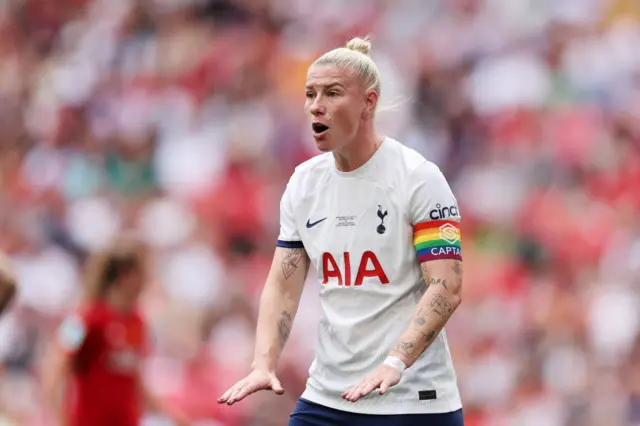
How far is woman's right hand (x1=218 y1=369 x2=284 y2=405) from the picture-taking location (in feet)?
17.8

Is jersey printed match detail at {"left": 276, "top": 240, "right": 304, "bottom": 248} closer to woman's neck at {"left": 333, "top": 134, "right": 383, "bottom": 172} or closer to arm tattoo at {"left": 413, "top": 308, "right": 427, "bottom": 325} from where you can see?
woman's neck at {"left": 333, "top": 134, "right": 383, "bottom": 172}

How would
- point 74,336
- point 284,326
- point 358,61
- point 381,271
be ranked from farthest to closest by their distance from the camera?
point 74,336, point 284,326, point 358,61, point 381,271

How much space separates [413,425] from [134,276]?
2898 millimetres

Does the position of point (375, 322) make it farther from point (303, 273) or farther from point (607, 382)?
point (607, 382)

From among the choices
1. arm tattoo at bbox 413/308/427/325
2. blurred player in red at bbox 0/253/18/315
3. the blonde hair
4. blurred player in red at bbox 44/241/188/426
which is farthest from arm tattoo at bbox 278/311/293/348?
blurred player in red at bbox 44/241/188/426

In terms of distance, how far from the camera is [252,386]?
5543mm

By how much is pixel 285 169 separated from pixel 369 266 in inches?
313

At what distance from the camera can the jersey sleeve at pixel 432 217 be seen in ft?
18.3

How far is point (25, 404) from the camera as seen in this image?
11.6m

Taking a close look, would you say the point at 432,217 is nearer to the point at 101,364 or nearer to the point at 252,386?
the point at 252,386

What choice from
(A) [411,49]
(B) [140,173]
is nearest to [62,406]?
(B) [140,173]

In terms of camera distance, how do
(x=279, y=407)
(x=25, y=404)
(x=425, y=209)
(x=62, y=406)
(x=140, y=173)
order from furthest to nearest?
(x=140, y=173) → (x=25, y=404) → (x=279, y=407) → (x=62, y=406) → (x=425, y=209)

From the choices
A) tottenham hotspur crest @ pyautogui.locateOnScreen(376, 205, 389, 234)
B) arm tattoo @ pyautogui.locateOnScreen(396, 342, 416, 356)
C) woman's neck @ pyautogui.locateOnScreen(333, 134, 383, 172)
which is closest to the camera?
arm tattoo @ pyautogui.locateOnScreen(396, 342, 416, 356)

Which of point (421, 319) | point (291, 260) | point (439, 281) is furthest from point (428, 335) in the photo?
point (291, 260)
